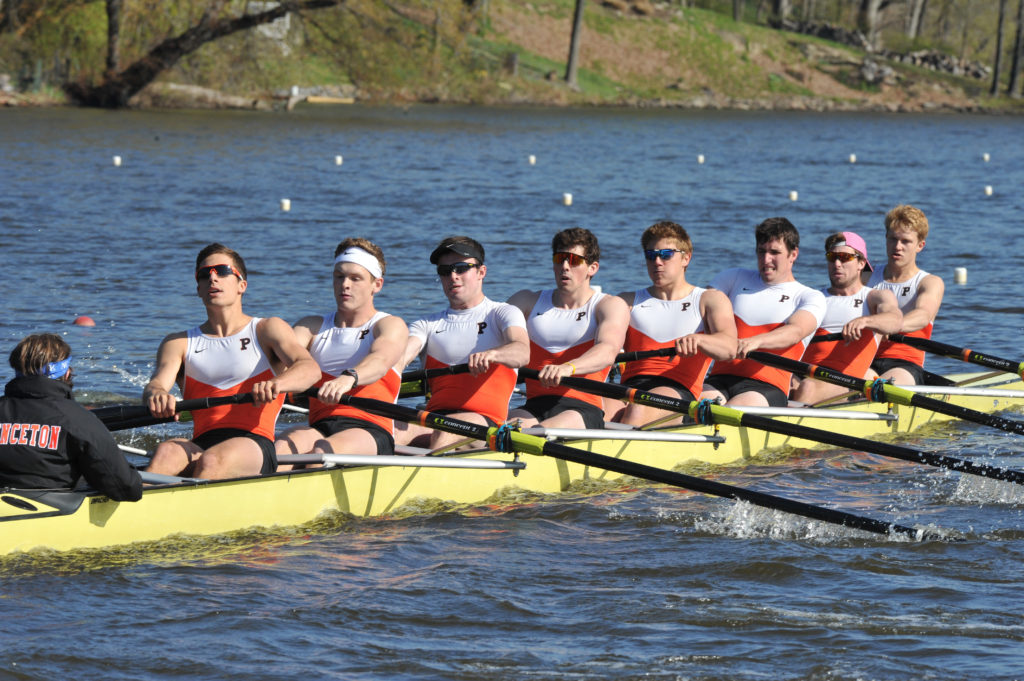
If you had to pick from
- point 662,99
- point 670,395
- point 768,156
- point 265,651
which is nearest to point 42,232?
point 670,395

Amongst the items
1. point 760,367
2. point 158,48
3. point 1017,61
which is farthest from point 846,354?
point 1017,61

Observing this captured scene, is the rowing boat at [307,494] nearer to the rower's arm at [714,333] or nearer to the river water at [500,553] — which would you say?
the river water at [500,553]

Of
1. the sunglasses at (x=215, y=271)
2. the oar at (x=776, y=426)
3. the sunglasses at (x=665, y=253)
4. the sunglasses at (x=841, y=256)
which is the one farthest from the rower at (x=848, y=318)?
the sunglasses at (x=215, y=271)

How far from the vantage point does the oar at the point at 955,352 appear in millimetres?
9656

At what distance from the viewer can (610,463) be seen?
6879mm

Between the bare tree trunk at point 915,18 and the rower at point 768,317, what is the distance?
7215 cm

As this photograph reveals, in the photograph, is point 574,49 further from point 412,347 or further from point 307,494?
point 307,494

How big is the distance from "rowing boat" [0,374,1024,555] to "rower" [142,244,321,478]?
0.59 feet

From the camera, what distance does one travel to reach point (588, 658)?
224 inches

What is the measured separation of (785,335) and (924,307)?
1.64 metres

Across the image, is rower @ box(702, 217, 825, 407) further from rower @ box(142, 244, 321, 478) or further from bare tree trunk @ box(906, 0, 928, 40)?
bare tree trunk @ box(906, 0, 928, 40)

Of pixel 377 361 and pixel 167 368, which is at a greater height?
pixel 377 361

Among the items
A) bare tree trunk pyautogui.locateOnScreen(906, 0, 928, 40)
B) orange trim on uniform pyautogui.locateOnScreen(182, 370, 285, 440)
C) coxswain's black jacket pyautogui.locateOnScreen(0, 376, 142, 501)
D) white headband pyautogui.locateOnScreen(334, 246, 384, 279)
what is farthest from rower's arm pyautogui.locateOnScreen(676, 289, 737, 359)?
bare tree trunk pyautogui.locateOnScreen(906, 0, 928, 40)

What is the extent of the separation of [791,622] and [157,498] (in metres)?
3.09
